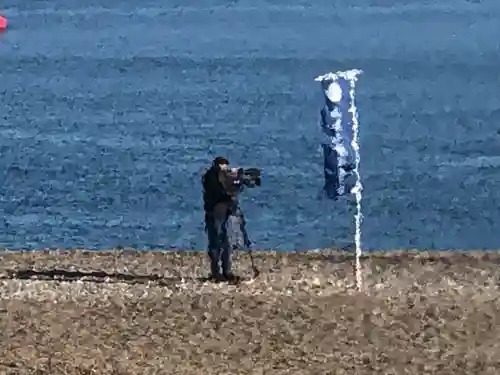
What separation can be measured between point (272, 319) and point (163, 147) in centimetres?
2431

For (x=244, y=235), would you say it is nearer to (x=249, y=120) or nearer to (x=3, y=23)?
(x=249, y=120)

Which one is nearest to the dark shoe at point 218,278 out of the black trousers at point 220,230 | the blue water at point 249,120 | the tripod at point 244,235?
the black trousers at point 220,230

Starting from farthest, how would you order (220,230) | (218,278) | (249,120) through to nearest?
(249,120) < (218,278) < (220,230)

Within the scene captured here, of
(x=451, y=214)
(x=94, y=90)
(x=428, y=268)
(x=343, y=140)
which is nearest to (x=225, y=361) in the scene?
(x=343, y=140)

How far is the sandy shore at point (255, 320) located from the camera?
13.4 metres

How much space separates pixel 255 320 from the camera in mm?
14867

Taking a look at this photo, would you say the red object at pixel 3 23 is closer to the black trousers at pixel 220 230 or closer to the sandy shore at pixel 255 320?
the sandy shore at pixel 255 320

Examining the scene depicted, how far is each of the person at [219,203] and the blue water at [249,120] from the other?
9389 millimetres

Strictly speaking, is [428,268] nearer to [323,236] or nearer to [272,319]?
[272,319]

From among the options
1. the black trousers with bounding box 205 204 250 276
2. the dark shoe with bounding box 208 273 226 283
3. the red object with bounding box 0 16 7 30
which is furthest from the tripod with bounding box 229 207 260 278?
the red object with bounding box 0 16 7 30

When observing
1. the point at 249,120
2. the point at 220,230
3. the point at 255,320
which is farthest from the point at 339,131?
the point at 249,120

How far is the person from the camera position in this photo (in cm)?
1611

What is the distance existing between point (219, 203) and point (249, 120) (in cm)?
2666

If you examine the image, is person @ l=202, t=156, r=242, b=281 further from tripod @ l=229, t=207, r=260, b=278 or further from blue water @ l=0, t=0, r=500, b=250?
blue water @ l=0, t=0, r=500, b=250
